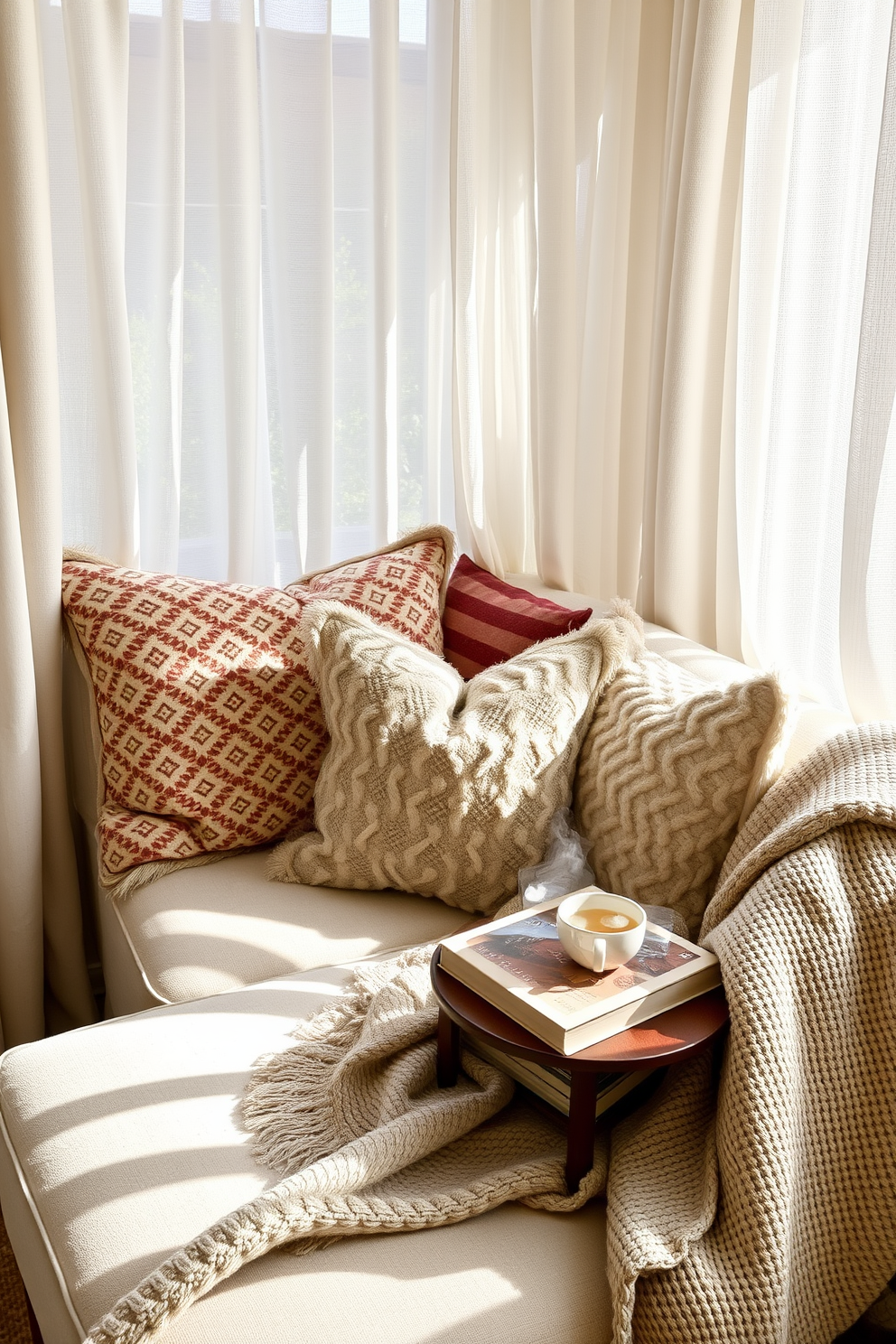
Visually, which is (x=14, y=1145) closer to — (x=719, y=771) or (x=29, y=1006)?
(x=29, y=1006)

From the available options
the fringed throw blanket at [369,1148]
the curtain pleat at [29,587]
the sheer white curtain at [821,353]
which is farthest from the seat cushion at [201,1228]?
the sheer white curtain at [821,353]

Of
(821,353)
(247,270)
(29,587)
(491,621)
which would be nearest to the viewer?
(821,353)

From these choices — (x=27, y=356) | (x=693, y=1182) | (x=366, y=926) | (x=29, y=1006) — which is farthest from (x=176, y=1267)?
(x=27, y=356)

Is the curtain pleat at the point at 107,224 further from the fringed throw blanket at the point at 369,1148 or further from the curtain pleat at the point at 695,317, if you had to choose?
the fringed throw blanket at the point at 369,1148

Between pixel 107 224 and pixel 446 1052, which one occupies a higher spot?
pixel 107 224

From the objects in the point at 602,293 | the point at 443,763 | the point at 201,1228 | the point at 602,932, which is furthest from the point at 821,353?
the point at 201,1228

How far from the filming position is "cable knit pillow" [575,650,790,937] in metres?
1.34

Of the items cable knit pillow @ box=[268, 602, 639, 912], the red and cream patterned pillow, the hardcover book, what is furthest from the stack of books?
the red and cream patterned pillow

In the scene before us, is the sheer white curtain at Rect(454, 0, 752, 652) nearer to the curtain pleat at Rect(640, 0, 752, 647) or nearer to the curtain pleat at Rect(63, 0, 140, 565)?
the curtain pleat at Rect(640, 0, 752, 647)

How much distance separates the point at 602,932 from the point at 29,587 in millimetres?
1118

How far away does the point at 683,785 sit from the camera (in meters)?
1.36

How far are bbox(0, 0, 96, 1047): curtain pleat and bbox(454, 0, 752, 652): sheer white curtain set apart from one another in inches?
32.2

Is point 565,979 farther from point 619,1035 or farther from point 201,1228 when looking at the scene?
point 201,1228

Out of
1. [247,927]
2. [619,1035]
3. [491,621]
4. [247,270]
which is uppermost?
[247,270]
